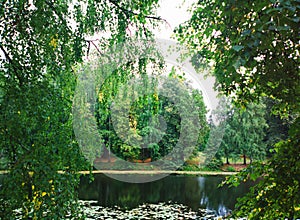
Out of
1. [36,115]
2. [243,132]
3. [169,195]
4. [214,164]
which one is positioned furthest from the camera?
[214,164]

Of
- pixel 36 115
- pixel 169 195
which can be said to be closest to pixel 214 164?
pixel 169 195

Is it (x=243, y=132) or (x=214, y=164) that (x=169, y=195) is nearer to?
(x=214, y=164)

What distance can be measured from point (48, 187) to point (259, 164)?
1213mm

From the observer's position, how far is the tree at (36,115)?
2121 millimetres

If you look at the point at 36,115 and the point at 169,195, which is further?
the point at 169,195

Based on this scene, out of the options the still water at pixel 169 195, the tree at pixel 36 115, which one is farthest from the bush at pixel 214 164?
the tree at pixel 36 115

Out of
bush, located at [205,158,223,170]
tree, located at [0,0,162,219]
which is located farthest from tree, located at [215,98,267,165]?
tree, located at [0,0,162,219]

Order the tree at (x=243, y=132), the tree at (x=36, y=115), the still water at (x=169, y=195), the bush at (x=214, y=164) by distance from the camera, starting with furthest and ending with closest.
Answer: the bush at (x=214, y=164) → the tree at (x=243, y=132) → the still water at (x=169, y=195) → the tree at (x=36, y=115)

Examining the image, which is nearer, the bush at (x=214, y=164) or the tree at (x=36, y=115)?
the tree at (x=36, y=115)

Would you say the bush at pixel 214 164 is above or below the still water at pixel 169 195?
above

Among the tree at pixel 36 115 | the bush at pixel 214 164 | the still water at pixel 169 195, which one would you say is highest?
the tree at pixel 36 115

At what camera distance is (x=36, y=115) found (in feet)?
7.10

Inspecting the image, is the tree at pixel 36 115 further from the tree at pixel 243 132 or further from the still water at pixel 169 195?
the tree at pixel 243 132

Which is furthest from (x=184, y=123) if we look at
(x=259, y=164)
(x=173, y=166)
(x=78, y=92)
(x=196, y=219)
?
(x=259, y=164)
